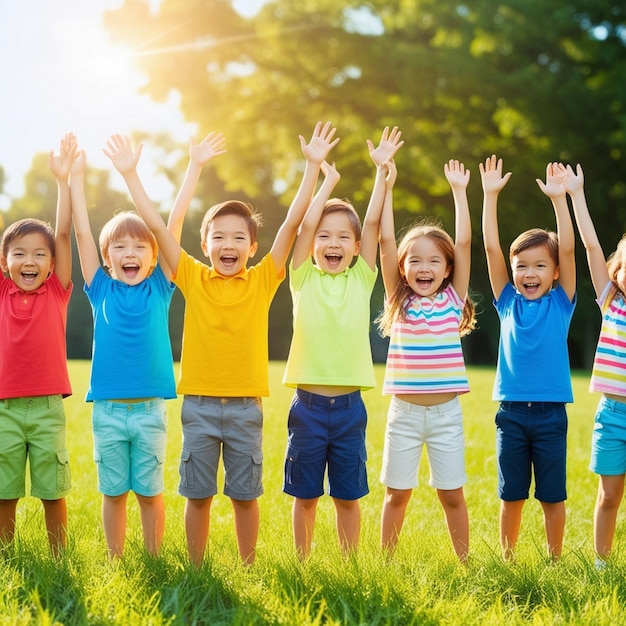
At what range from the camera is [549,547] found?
4.47 meters

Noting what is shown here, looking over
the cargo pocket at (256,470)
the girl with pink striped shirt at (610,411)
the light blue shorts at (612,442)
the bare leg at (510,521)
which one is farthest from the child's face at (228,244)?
the light blue shorts at (612,442)

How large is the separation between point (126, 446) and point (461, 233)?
2.11 metres

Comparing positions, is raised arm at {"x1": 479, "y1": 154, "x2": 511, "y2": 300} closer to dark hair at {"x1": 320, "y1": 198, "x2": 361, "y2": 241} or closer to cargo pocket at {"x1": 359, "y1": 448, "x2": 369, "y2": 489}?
dark hair at {"x1": 320, "y1": 198, "x2": 361, "y2": 241}

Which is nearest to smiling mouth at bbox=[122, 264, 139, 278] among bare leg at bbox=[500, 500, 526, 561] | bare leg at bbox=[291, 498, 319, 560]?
bare leg at bbox=[291, 498, 319, 560]

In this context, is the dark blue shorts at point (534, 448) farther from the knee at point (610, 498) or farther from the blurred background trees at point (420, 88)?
the blurred background trees at point (420, 88)

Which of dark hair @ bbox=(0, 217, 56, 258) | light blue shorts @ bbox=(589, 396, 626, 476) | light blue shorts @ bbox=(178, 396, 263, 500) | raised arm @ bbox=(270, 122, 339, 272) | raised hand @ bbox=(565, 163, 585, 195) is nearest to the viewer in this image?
light blue shorts @ bbox=(178, 396, 263, 500)

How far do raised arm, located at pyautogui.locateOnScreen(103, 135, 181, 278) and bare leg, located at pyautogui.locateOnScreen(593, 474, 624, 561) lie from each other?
2.60m

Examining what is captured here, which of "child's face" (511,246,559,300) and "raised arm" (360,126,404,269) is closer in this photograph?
"raised arm" (360,126,404,269)

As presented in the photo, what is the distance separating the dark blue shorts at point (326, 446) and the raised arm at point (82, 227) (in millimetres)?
1297

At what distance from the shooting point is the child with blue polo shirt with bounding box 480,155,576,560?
446cm

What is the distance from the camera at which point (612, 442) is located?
4.45m

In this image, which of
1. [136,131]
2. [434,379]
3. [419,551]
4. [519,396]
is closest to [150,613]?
[419,551]

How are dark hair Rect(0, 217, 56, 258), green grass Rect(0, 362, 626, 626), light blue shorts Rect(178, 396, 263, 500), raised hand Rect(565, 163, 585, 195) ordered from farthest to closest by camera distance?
raised hand Rect(565, 163, 585, 195)
dark hair Rect(0, 217, 56, 258)
light blue shorts Rect(178, 396, 263, 500)
green grass Rect(0, 362, 626, 626)

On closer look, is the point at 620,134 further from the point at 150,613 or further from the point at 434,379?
the point at 150,613
